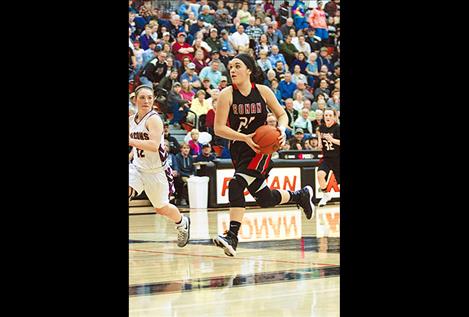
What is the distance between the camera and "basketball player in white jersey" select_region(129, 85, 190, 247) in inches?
366

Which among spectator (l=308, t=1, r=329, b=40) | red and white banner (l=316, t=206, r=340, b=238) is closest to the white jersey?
red and white banner (l=316, t=206, r=340, b=238)

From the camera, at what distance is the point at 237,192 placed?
901cm

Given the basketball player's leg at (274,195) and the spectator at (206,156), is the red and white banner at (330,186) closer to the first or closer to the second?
the spectator at (206,156)

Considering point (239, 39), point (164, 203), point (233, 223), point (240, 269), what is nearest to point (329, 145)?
point (239, 39)

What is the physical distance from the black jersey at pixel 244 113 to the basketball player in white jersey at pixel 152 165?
81 cm

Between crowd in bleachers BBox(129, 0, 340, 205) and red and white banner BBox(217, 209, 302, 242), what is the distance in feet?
4.24

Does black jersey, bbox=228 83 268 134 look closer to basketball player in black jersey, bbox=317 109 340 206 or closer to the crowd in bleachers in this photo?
the crowd in bleachers

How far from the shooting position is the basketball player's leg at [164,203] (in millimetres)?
9219

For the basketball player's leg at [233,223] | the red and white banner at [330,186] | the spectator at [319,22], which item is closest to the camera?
the basketball player's leg at [233,223]

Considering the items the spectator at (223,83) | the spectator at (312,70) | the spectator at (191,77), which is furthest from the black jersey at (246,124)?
the spectator at (312,70)

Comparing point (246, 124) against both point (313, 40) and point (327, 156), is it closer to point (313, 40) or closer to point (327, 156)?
point (327, 156)
